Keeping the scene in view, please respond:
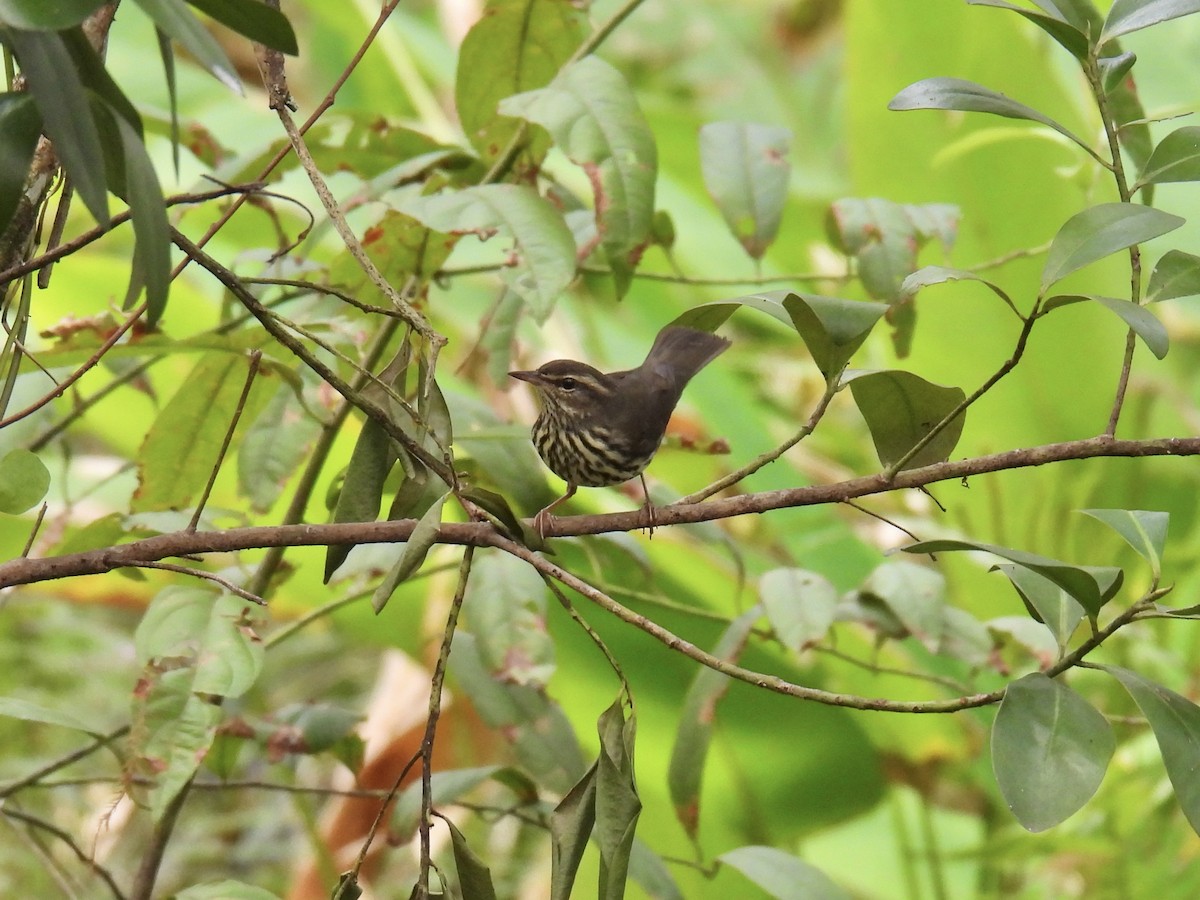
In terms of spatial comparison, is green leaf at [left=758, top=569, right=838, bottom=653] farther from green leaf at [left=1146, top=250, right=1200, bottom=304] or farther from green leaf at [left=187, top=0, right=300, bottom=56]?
green leaf at [left=187, top=0, right=300, bottom=56]

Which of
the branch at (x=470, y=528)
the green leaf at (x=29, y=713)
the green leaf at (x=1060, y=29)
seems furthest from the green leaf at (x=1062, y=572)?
the green leaf at (x=29, y=713)

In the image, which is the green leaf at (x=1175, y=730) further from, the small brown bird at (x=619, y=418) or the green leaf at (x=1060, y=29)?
the small brown bird at (x=619, y=418)

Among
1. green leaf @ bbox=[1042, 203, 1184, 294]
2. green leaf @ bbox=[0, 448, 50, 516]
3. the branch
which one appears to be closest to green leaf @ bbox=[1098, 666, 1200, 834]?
the branch

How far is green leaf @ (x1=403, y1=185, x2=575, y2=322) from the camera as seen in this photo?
4.06 ft

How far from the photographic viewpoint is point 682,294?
3.73 metres

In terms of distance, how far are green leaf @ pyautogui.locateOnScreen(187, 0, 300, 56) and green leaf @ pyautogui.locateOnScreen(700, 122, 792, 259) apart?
2.84 ft

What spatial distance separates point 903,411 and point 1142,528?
0.23 m

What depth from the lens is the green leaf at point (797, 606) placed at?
1437 millimetres

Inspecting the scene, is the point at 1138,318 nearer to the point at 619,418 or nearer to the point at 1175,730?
the point at 1175,730

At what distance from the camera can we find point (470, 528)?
3.20ft

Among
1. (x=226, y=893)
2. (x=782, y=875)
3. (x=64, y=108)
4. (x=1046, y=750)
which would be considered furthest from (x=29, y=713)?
(x=1046, y=750)

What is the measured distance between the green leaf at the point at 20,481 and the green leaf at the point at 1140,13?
0.98m

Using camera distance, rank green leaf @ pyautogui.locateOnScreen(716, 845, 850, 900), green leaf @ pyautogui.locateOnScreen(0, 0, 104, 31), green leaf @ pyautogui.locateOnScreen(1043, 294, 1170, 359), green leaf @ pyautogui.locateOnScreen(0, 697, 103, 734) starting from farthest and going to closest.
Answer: green leaf @ pyautogui.locateOnScreen(716, 845, 850, 900) < green leaf @ pyautogui.locateOnScreen(0, 697, 103, 734) < green leaf @ pyautogui.locateOnScreen(1043, 294, 1170, 359) < green leaf @ pyautogui.locateOnScreen(0, 0, 104, 31)

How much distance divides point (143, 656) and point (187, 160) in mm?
1860
